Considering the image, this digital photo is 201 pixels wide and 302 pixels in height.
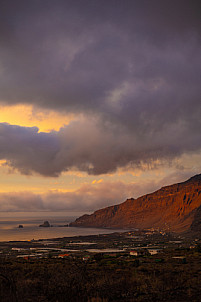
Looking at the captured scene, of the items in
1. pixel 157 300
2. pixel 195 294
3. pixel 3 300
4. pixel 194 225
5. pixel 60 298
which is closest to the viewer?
pixel 3 300

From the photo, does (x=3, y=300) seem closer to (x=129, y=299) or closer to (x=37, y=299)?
(x=37, y=299)

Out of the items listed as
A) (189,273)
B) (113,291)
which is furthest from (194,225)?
(113,291)

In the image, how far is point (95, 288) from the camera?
16.0 metres

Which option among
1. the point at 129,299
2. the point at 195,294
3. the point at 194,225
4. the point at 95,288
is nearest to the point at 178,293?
the point at 195,294

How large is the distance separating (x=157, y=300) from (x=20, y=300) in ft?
24.8

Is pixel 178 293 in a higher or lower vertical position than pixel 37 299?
lower

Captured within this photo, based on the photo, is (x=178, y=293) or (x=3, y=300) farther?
(x=178, y=293)

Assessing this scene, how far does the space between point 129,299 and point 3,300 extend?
278 inches

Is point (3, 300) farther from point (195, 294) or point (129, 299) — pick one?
point (195, 294)

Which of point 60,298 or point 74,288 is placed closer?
point 60,298

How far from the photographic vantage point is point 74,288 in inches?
591

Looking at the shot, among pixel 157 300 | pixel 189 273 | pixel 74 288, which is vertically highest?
pixel 74 288

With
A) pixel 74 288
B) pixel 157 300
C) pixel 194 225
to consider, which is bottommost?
pixel 194 225

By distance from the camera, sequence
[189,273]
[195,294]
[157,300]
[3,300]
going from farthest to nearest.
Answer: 1. [189,273]
2. [195,294]
3. [157,300]
4. [3,300]
